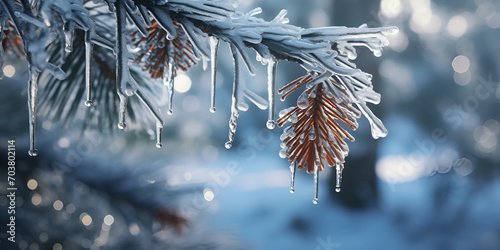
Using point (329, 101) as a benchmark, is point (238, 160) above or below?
below

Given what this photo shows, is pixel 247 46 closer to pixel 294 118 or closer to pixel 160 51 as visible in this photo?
pixel 294 118

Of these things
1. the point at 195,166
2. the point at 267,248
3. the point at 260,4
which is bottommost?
the point at 267,248

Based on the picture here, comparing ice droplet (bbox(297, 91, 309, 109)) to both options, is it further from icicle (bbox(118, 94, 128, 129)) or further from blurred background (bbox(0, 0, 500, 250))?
blurred background (bbox(0, 0, 500, 250))

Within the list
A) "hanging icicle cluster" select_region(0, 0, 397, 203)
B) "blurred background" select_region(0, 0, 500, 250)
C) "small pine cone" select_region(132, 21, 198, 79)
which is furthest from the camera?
"blurred background" select_region(0, 0, 500, 250)

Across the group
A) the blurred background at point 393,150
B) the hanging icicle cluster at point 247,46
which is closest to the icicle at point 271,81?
the hanging icicle cluster at point 247,46

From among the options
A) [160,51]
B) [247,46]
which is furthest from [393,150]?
[247,46]

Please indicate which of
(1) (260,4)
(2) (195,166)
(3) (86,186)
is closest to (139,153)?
(3) (86,186)

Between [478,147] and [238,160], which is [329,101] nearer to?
[478,147]

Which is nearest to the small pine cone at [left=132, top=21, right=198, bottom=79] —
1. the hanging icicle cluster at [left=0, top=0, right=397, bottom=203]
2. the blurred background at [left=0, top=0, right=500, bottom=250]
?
the hanging icicle cluster at [left=0, top=0, right=397, bottom=203]

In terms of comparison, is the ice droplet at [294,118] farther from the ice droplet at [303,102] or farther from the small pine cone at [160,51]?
the small pine cone at [160,51]
